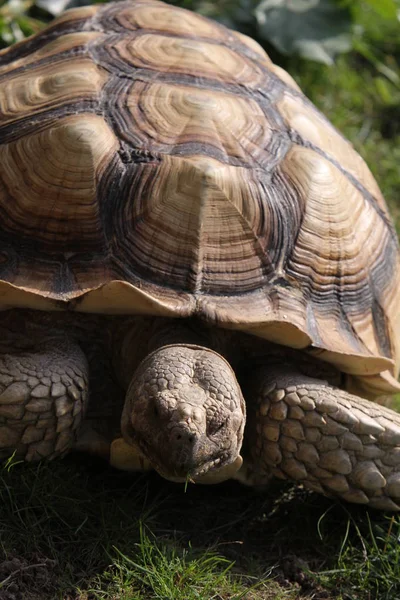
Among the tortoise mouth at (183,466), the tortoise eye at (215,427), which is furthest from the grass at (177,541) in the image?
the tortoise eye at (215,427)

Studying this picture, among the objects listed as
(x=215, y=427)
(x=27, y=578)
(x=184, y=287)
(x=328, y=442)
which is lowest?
(x=27, y=578)

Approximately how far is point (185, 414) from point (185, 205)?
803 mm

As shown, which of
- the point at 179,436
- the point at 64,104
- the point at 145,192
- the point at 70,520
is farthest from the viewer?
the point at 64,104

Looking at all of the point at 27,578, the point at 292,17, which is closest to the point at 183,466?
the point at 27,578

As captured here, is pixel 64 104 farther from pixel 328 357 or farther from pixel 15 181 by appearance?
pixel 328 357

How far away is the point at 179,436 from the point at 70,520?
0.55 m

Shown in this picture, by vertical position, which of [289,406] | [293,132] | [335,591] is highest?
[293,132]

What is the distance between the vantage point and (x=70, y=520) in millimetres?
2885

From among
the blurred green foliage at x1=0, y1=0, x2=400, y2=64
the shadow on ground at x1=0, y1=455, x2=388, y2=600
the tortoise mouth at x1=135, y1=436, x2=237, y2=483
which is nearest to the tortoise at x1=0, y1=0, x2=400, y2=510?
the tortoise mouth at x1=135, y1=436, x2=237, y2=483

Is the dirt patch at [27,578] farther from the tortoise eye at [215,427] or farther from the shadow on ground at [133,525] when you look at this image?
the tortoise eye at [215,427]

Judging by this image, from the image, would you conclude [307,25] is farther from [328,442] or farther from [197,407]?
[197,407]

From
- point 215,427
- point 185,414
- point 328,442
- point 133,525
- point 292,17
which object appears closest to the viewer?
point 185,414

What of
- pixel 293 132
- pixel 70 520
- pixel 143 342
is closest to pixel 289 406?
pixel 143 342

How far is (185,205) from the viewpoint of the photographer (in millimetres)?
3082
